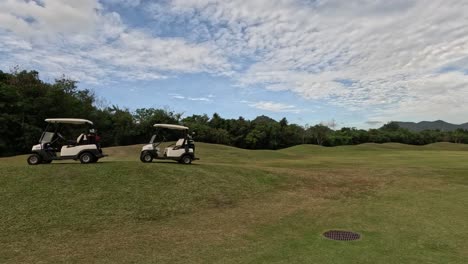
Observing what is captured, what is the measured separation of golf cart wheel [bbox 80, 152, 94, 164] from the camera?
15.6 meters

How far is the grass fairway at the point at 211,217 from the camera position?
25.3 ft

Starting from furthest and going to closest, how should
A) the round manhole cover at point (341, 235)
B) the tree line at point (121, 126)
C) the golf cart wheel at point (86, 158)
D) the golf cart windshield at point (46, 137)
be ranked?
1. the tree line at point (121, 126)
2. the golf cart wheel at point (86, 158)
3. the golf cart windshield at point (46, 137)
4. the round manhole cover at point (341, 235)

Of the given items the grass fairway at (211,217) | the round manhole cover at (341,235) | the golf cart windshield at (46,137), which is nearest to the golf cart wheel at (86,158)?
the golf cart windshield at (46,137)

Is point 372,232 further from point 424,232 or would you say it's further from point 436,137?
point 436,137

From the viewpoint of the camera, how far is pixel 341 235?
9383 millimetres

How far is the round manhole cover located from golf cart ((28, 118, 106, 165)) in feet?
36.1

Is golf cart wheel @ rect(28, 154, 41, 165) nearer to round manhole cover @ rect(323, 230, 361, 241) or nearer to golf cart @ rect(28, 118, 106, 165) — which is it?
golf cart @ rect(28, 118, 106, 165)

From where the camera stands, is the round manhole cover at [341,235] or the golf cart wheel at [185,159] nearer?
the round manhole cover at [341,235]

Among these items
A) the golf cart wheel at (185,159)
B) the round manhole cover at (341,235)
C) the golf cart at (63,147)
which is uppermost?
the golf cart at (63,147)

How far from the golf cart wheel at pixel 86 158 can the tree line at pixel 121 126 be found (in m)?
12.1

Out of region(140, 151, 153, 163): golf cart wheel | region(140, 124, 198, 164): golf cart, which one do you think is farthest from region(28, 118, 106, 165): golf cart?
region(140, 124, 198, 164): golf cart

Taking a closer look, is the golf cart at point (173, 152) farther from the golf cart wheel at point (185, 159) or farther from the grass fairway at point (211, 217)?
the grass fairway at point (211, 217)

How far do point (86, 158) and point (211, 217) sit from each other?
7.66 meters

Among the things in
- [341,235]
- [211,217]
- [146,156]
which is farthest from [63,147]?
[341,235]
